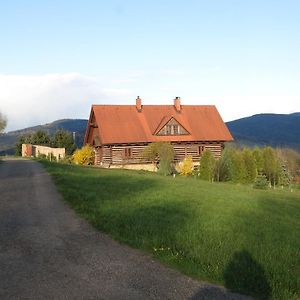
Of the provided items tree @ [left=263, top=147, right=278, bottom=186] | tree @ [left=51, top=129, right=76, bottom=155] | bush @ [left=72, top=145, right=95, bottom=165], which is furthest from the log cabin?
tree @ [left=51, top=129, right=76, bottom=155]

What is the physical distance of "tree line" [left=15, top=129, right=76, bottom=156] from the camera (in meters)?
82.2

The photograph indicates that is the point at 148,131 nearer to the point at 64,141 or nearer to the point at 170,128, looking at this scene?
the point at 170,128

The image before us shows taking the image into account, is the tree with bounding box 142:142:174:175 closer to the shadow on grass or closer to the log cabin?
the log cabin

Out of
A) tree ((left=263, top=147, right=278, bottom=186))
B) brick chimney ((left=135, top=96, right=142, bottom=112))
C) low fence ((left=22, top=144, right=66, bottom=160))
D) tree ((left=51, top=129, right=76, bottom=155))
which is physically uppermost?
brick chimney ((left=135, top=96, right=142, bottom=112))

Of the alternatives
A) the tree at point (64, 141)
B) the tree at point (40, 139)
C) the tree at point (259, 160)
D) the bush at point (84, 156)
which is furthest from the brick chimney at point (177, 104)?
the tree at point (40, 139)

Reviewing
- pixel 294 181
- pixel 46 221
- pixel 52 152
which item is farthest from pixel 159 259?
pixel 52 152

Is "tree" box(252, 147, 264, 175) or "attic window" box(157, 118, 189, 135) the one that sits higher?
"attic window" box(157, 118, 189, 135)

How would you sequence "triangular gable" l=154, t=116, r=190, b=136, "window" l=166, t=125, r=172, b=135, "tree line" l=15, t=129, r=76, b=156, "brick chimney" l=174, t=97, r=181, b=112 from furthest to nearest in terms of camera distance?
1. "tree line" l=15, t=129, r=76, b=156
2. "brick chimney" l=174, t=97, r=181, b=112
3. "window" l=166, t=125, r=172, b=135
4. "triangular gable" l=154, t=116, r=190, b=136

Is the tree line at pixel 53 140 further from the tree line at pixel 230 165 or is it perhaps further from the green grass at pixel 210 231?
the green grass at pixel 210 231

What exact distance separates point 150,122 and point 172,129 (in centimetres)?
285

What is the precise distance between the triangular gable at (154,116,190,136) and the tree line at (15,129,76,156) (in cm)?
3254

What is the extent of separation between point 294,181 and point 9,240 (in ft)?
159

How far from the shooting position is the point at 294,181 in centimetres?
5359

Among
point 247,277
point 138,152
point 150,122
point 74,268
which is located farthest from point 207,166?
point 74,268
